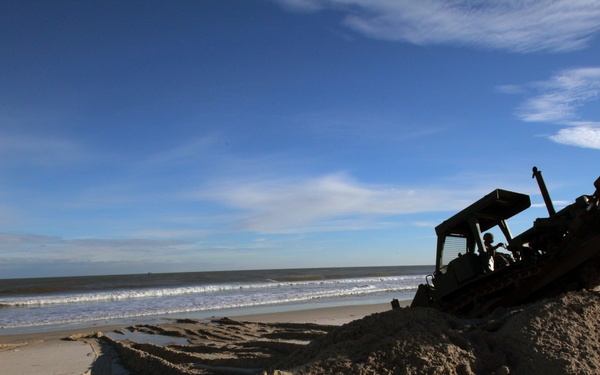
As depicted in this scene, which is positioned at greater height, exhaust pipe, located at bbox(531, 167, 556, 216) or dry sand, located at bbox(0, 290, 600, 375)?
exhaust pipe, located at bbox(531, 167, 556, 216)

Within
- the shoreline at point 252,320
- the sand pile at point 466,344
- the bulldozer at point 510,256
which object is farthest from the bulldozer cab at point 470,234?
the shoreline at point 252,320

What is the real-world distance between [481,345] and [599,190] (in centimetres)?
284

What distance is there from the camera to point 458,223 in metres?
8.45

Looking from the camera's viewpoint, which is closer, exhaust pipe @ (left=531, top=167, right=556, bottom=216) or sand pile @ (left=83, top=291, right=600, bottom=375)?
sand pile @ (left=83, top=291, right=600, bottom=375)

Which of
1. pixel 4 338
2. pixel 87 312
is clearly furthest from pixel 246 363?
pixel 87 312

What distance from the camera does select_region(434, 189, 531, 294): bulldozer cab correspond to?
8.04 m

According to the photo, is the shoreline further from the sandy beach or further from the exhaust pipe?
the exhaust pipe

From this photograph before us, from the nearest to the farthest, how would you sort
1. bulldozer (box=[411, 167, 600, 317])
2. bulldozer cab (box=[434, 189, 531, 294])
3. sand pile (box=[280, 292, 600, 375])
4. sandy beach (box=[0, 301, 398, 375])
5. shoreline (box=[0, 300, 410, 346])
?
sand pile (box=[280, 292, 600, 375]), bulldozer (box=[411, 167, 600, 317]), bulldozer cab (box=[434, 189, 531, 294]), sandy beach (box=[0, 301, 398, 375]), shoreline (box=[0, 300, 410, 346])

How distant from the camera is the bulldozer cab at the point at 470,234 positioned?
8.04m

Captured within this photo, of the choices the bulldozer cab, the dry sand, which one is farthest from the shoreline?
Answer: the dry sand

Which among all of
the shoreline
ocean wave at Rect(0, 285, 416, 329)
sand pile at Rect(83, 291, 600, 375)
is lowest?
sand pile at Rect(83, 291, 600, 375)

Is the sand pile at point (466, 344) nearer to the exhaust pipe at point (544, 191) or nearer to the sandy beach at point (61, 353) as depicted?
the exhaust pipe at point (544, 191)

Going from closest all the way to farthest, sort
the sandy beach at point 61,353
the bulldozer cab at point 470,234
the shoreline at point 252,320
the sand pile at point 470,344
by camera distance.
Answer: the sand pile at point 470,344
the bulldozer cab at point 470,234
the sandy beach at point 61,353
the shoreline at point 252,320

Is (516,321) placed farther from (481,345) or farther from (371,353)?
(371,353)
